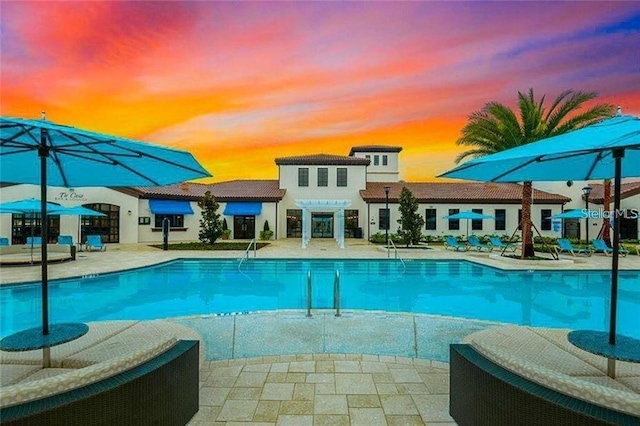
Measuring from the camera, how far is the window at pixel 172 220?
95.0 feet

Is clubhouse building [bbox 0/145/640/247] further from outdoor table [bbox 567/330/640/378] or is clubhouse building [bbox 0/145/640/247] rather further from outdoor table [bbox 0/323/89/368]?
outdoor table [bbox 0/323/89/368]

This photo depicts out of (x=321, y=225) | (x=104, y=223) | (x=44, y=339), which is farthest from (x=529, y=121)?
(x=104, y=223)

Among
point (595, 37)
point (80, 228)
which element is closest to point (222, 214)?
point (80, 228)

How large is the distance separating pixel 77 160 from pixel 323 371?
16.4 feet

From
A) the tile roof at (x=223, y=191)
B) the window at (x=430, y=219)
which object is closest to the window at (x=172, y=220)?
the tile roof at (x=223, y=191)

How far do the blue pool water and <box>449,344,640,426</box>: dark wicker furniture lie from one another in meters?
6.80

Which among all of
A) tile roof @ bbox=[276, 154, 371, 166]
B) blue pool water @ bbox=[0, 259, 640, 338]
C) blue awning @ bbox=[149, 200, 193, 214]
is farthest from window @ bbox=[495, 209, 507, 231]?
blue awning @ bbox=[149, 200, 193, 214]

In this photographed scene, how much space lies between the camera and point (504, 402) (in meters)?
2.69

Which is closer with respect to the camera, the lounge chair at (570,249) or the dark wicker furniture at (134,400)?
the dark wicker furniture at (134,400)

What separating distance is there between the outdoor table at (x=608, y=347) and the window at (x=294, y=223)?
29.3 meters

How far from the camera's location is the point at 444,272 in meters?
16.4

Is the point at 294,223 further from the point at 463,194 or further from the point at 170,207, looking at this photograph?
the point at 463,194

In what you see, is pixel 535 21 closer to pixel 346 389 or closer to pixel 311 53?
pixel 311 53

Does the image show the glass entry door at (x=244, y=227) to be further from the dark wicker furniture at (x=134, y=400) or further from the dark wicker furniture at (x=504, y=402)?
the dark wicker furniture at (x=504, y=402)
